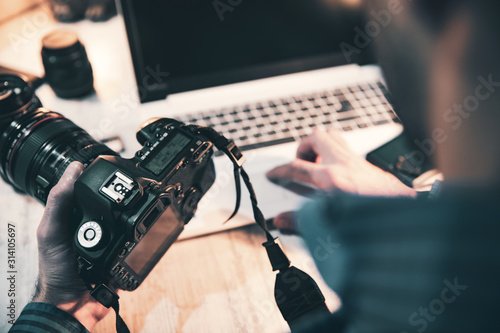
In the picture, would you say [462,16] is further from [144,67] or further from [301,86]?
[144,67]

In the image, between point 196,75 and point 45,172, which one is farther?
point 196,75

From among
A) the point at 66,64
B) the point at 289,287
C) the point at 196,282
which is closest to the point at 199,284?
the point at 196,282

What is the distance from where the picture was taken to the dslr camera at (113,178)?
505 millimetres

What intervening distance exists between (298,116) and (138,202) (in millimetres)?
455

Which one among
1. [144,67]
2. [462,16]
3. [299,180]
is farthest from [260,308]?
[462,16]

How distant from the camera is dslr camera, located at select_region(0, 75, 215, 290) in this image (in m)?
0.51

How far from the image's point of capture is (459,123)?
0.81 m

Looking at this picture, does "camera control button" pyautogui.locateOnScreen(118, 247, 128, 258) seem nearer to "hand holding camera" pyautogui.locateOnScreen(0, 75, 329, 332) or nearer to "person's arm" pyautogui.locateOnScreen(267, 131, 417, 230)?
"hand holding camera" pyautogui.locateOnScreen(0, 75, 329, 332)

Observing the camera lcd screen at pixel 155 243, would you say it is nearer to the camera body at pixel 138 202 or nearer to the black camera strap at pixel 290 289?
the camera body at pixel 138 202

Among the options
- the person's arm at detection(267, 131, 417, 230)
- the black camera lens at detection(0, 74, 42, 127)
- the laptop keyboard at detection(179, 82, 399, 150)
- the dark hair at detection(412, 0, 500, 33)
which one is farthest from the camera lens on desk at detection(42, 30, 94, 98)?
the dark hair at detection(412, 0, 500, 33)

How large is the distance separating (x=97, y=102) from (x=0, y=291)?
1.46ft

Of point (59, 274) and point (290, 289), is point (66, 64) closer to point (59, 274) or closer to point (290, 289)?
point (59, 274)

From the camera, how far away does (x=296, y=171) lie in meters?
0.73

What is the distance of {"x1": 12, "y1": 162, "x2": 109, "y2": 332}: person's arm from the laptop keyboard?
1.09ft
